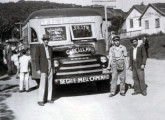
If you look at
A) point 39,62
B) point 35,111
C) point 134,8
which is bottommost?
point 35,111

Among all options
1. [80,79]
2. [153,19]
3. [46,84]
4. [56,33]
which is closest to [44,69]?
[46,84]

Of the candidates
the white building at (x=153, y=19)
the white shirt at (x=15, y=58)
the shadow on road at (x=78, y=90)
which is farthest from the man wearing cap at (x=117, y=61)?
the white building at (x=153, y=19)

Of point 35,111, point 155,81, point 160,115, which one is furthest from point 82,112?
point 155,81

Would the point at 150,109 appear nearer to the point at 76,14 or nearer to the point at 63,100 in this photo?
the point at 63,100

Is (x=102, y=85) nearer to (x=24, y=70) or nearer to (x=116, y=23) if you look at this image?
(x=24, y=70)

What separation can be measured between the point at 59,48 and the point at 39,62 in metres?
1.36

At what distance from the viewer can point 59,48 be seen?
9469mm

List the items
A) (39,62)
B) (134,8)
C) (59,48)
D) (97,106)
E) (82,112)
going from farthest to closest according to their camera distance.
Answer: (134,8), (59,48), (39,62), (97,106), (82,112)

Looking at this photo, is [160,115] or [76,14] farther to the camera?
[76,14]

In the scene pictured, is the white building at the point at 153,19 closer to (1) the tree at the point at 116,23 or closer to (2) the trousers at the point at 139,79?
(1) the tree at the point at 116,23

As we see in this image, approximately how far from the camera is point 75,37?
994 centimetres

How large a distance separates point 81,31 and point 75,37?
28 cm

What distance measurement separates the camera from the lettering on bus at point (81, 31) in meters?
10.0

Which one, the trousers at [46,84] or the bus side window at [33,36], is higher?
the bus side window at [33,36]
